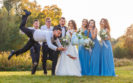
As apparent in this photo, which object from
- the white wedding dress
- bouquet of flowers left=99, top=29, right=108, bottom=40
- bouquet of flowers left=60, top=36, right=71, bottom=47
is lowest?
the white wedding dress

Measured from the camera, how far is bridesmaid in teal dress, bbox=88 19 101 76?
32.8 ft

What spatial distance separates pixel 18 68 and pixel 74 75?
10.4m

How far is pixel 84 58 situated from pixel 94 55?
453 mm

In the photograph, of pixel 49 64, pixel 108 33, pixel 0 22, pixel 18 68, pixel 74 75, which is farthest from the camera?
pixel 0 22

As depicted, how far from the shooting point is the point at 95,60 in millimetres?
10188

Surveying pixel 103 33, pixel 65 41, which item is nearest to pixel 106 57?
pixel 103 33

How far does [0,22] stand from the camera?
31188 mm

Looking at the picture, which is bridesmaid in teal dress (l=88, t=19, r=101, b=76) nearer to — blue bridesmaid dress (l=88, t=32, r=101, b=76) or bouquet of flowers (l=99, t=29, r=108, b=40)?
blue bridesmaid dress (l=88, t=32, r=101, b=76)

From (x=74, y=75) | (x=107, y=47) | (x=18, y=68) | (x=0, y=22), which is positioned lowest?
(x=18, y=68)

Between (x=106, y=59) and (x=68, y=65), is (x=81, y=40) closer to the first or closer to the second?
(x=68, y=65)

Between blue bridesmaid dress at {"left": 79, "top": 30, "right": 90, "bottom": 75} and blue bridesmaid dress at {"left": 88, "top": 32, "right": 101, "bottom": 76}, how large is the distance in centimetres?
13

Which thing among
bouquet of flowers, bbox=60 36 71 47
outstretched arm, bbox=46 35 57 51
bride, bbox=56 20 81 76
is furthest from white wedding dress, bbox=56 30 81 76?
outstretched arm, bbox=46 35 57 51

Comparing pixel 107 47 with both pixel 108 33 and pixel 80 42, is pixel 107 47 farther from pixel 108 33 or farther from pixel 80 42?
pixel 80 42

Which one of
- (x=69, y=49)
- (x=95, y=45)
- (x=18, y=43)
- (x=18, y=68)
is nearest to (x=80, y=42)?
(x=69, y=49)
